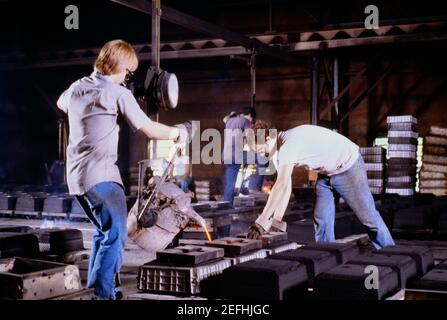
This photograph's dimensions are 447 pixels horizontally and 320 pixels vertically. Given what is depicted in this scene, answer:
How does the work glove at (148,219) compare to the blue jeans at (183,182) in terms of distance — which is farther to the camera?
the blue jeans at (183,182)

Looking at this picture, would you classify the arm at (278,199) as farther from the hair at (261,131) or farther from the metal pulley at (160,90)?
the metal pulley at (160,90)

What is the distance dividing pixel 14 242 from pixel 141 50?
10.5 metres

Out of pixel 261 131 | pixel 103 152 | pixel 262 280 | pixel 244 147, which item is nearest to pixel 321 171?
pixel 261 131

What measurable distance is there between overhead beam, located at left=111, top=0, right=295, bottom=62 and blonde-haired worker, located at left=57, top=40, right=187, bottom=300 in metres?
3.63

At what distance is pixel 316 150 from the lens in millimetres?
5359

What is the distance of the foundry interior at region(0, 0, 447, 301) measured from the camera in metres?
4.50

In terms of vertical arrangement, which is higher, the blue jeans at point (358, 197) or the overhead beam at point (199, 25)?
the overhead beam at point (199, 25)

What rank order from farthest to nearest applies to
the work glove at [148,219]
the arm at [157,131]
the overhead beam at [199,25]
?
1. the overhead beam at [199,25]
2. the work glove at [148,219]
3. the arm at [157,131]

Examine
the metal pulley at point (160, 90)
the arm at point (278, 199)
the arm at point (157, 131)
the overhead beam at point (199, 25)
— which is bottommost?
the arm at point (278, 199)

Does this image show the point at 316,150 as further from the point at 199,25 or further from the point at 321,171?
the point at 199,25

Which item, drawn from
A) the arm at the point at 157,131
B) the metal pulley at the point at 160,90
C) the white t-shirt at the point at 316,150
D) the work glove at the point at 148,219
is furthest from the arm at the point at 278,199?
the work glove at the point at 148,219

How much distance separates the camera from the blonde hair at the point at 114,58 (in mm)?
4152
